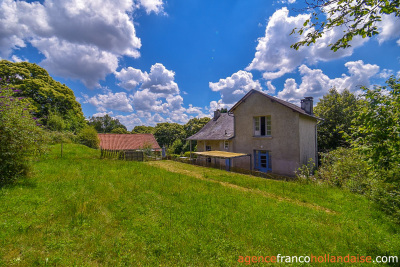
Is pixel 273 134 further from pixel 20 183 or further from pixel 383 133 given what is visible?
pixel 20 183

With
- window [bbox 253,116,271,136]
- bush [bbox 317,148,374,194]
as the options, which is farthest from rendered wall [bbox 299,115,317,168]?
bush [bbox 317,148,374,194]

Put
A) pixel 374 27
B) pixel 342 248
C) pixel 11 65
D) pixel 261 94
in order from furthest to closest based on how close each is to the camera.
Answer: pixel 11 65 < pixel 261 94 < pixel 342 248 < pixel 374 27

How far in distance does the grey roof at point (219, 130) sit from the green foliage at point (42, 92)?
1973cm

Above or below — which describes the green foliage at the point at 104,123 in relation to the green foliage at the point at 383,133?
above

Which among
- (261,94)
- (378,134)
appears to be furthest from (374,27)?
(261,94)

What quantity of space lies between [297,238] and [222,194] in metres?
3.26

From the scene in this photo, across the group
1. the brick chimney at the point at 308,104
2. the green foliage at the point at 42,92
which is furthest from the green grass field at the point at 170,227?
the green foliage at the point at 42,92

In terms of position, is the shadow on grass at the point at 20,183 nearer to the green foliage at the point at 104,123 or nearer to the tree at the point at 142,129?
the tree at the point at 142,129

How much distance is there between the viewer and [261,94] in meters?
16.4

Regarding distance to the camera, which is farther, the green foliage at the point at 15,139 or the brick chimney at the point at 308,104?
the brick chimney at the point at 308,104

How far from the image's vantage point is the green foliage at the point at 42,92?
981 inches

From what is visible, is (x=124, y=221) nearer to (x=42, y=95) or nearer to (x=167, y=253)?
(x=167, y=253)

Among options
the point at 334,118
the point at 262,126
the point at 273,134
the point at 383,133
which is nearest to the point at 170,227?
the point at 383,133

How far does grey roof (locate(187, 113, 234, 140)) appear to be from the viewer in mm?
20367
